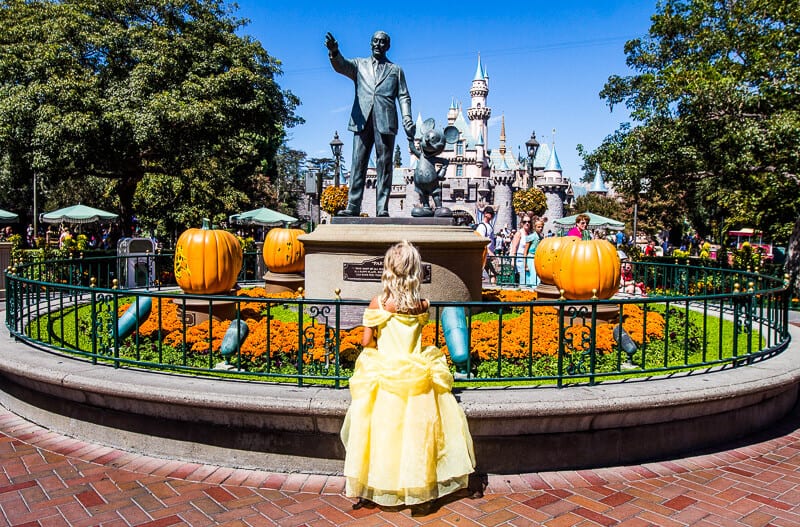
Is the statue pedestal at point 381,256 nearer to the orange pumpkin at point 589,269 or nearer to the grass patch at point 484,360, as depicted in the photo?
the grass patch at point 484,360

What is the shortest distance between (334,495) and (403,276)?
165 cm

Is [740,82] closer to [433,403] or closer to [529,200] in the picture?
[433,403]

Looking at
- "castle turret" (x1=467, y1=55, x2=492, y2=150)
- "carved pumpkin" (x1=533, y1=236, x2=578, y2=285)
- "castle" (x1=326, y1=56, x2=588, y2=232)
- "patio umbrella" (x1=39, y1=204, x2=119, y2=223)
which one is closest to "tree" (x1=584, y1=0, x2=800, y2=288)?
"carved pumpkin" (x1=533, y1=236, x2=578, y2=285)

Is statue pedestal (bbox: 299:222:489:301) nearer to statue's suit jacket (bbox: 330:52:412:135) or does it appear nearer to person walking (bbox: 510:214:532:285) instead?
statue's suit jacket (bbox: 330:52:412:135)

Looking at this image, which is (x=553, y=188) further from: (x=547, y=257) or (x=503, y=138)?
(x=547, y=257)

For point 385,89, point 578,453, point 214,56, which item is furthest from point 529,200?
point 578,453

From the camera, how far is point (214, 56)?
23188 millimetres

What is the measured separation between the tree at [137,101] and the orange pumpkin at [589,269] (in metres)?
16.6

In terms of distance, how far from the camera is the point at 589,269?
8.02 metres

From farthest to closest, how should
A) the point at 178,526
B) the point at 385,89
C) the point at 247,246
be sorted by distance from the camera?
1. the point at 247,246
2. the point at 385,89
3. the point at 178,526

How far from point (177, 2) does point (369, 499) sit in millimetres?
24239

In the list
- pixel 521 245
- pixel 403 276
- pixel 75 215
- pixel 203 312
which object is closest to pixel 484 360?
pixel 403 276

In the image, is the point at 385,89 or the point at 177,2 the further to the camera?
the point at 177,2

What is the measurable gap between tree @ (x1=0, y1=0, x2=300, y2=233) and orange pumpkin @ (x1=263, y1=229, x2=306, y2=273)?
11432 mm
